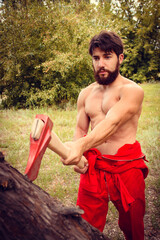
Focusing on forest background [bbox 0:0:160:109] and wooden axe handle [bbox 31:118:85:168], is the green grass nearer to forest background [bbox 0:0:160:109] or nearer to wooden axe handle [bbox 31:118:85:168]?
wooden axe handle [bbox 31:118:85:168]

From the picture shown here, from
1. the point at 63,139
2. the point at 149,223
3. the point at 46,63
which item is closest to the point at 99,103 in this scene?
the point at 149,223

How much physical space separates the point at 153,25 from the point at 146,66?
3227mm

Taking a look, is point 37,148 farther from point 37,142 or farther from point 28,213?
point 28,213

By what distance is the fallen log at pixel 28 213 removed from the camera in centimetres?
83

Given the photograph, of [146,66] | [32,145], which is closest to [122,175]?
[32,145]

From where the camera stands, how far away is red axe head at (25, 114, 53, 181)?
3.08ft

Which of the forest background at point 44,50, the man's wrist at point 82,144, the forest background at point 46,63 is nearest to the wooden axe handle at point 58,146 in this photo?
the man's wrist at point 82,144

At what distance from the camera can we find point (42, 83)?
25.6 feet

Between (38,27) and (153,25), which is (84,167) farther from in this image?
(153,25)

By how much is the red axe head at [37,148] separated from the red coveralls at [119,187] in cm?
77

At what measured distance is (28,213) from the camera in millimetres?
868

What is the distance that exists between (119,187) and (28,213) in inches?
37.1

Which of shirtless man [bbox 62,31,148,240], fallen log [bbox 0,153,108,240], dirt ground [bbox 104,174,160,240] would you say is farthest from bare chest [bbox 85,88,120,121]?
dirt ground [bbox 104,174,160,240]

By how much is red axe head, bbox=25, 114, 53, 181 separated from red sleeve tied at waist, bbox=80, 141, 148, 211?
2.54 ft
